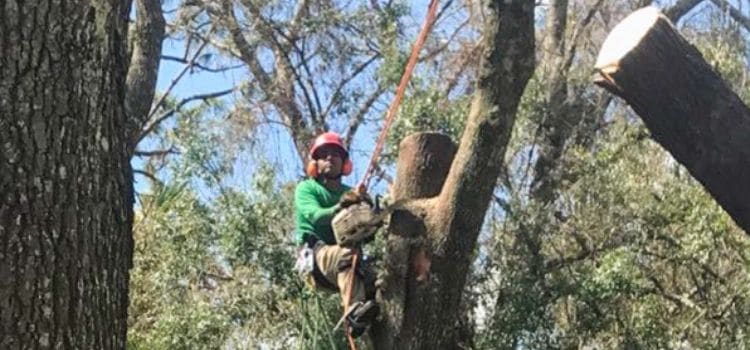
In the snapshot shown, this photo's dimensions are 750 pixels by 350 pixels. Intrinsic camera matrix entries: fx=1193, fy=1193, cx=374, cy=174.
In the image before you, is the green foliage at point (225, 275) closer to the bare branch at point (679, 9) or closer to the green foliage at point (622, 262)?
the green foliage at point (622, 262)

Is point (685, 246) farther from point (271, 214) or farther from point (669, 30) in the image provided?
point (669, 30)

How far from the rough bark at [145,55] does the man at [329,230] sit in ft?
9.26

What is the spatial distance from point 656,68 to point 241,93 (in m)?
7.46

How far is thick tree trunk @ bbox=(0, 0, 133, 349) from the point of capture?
2.06m

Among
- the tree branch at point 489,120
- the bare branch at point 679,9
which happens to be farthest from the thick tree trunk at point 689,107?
the bare branch at point 679,9

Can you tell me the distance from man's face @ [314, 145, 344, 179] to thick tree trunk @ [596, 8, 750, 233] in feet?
5.14

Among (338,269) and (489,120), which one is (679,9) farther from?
(338,269)

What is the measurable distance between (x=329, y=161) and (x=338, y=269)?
0.63 m

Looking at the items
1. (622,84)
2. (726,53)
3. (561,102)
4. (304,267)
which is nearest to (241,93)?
(561,102)

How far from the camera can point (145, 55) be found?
827 centimetres

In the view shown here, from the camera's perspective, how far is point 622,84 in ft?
14.2

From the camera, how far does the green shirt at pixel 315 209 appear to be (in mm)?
5145

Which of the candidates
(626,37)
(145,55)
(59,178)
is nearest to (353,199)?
(626,37)

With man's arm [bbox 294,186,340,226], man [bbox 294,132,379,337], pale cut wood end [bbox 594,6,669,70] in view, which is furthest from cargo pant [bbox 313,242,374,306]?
pale cut wood end [bbox 594,6,669,70]
